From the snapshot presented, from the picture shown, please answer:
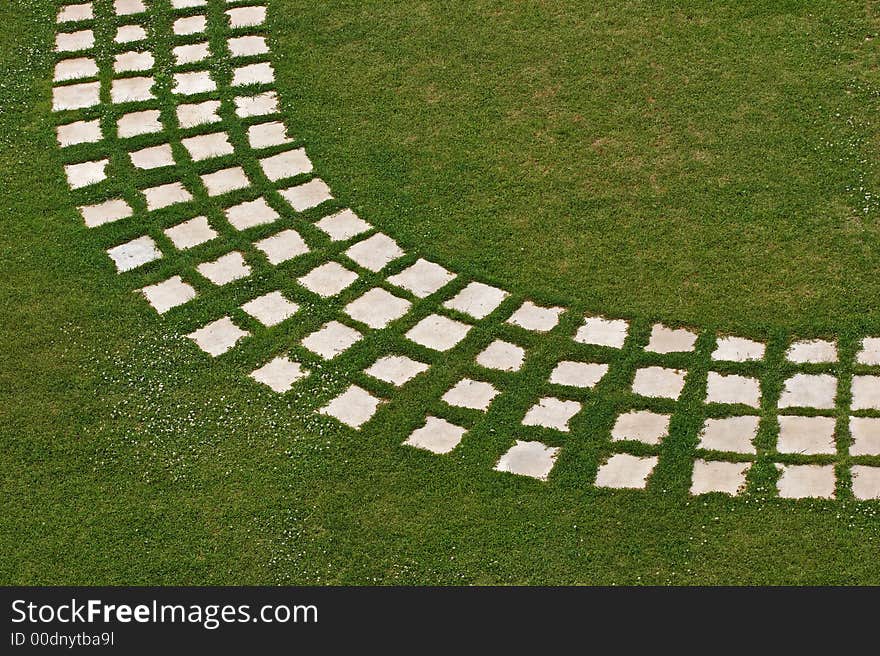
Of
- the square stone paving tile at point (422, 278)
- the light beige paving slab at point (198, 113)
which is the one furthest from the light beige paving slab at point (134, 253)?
the square stone paving tile at point (422, 278)

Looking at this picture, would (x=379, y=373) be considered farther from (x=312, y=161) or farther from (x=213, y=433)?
(x=312, y=161)

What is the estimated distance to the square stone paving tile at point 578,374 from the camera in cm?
1249

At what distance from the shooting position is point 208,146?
1563 cm

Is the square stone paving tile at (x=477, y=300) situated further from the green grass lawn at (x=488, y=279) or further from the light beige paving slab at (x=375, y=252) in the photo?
the light beige paving slab at (x=375, y=252)

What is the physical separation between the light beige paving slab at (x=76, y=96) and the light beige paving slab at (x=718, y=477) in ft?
32.4

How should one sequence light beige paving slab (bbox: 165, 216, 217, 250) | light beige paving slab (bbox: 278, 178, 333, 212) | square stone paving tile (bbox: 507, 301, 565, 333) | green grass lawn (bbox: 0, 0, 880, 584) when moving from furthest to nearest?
light beige paving slab (bbox: 278, 178, 333, 212) → light beige paving slab (bbox: 165, 216, 217, 250) → square stone paving tile (bbox: 507, 301, 565, 333) → green grass lawn (bbox: 0, 0, 880, 584)

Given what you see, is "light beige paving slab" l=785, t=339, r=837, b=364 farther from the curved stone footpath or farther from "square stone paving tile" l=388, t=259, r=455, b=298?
"square stone paving tile" l=388, t=259, r=455, b=298

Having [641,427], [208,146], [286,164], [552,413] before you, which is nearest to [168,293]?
[286,164]

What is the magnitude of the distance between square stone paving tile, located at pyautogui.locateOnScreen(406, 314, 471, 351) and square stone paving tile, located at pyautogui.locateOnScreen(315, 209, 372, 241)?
69.3 inches

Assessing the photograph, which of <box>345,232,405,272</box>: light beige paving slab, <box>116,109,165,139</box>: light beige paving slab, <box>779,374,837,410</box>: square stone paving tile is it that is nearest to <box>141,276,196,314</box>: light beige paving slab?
<box>345,232,405,272</box>: light beige paving slab

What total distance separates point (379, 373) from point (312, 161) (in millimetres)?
3873

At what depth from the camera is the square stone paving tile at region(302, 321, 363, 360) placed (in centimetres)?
1299

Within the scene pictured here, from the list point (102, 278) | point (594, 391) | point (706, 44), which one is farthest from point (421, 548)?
point (706, 44)

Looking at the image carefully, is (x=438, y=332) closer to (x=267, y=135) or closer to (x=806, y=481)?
(x=806, y=481)
